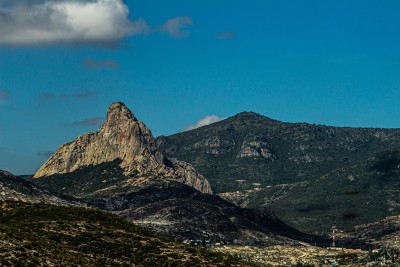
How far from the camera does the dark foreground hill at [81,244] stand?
10538 cm

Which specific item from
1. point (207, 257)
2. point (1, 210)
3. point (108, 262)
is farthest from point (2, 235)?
point (1, 210)

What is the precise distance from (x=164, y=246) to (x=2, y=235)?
36100 mm

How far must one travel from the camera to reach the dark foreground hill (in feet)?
346

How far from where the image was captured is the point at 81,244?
130500 mm

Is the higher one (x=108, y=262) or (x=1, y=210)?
(x=1, y=210)

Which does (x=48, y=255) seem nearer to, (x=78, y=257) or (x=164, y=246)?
(x=78, y=257)

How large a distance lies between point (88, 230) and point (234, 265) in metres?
28.1

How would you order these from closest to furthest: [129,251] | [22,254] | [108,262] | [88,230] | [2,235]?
[22,254] → [2,235] → [108,262] → [129,251] → [88,230]

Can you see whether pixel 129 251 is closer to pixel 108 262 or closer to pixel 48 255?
pixel 108 262

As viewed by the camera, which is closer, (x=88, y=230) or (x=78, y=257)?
(x=78, y=257)

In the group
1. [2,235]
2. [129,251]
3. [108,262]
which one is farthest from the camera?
[129,251]

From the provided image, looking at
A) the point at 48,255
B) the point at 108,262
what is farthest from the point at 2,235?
the point at 108,262

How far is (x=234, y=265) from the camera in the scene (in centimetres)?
13438

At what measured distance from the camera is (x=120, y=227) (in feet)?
511
